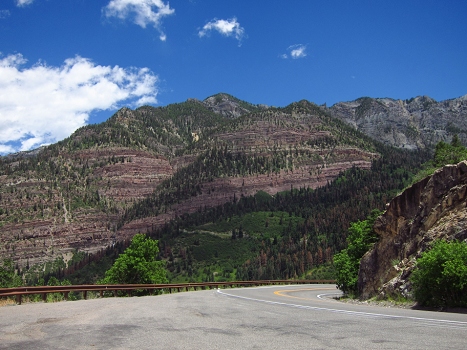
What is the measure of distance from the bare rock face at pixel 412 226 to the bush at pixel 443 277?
2.83 meters

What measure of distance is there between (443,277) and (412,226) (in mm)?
11370

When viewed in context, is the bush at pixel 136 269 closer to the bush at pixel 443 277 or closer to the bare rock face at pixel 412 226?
the bare rock face at pixel 412 226

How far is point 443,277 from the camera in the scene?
17.2 m

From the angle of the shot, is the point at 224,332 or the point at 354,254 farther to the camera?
the point at 354,254

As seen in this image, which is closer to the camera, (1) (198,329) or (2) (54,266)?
(1) (198,329)

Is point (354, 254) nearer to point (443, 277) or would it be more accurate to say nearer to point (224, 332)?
point (443, 277)

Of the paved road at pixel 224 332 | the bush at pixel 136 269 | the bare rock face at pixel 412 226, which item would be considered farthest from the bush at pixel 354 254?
the paved road at pixel 224 332

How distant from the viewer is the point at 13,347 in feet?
27.2

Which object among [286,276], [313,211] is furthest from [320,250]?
[313,211]

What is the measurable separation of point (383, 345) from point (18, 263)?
217m

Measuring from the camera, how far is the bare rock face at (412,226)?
22.6 meters

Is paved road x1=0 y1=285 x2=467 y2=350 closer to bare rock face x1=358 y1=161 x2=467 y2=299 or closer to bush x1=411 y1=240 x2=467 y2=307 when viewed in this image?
bush x1=411 y1=240 x2=467 y2=307

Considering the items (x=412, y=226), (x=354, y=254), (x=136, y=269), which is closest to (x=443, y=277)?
(x=412, y=226)

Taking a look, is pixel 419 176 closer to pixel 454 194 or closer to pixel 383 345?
pixel 454 194
